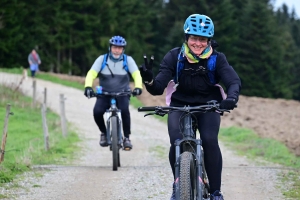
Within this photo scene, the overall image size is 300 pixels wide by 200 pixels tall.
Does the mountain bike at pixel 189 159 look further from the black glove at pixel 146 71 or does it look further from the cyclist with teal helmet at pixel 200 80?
the black glove at pixel 146 71

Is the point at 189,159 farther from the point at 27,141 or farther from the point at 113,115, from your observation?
the point at 27,141

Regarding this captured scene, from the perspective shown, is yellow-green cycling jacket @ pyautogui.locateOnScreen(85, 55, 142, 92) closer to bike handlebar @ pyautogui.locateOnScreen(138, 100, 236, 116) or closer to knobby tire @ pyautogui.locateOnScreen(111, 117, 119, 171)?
knobby tire @ pyautogui.locateOnScreen(111, 117, 119, 171)

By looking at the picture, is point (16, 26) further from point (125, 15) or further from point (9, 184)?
point (9, 184)

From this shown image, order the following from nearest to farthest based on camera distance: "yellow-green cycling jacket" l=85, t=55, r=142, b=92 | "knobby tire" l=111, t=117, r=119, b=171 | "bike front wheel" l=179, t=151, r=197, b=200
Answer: "bike front wheel" l=179, t=151, r=197, b=200
"knobby tire" l=111, t=117, r=119, b=171
"yellow-green cycling jacket" l=85, t=55, r=142, b=92

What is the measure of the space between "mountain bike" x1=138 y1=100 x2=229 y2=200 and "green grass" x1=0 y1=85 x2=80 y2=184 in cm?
367

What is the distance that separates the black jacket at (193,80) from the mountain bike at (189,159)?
0.20 m

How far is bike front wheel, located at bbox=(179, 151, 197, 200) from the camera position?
5.83 metres

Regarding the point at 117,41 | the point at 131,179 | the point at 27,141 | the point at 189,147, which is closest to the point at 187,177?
the point at 189,147

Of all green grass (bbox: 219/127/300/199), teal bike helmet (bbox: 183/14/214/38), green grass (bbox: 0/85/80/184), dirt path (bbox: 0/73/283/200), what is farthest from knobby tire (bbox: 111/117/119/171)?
teal bike helmet (bbox: 183/14/214/38)

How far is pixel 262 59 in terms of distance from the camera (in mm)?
73750

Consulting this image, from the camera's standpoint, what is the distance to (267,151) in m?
14.4

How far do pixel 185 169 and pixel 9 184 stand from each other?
12.6 feet

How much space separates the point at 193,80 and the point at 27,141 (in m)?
10.3

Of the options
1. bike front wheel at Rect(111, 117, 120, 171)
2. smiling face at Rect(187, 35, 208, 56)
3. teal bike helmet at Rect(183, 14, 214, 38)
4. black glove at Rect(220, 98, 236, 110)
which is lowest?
bike front wheel at Rect(111, 117, 120, 171)
